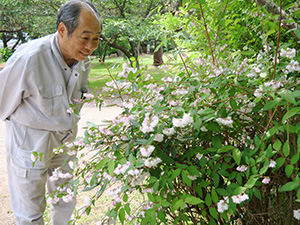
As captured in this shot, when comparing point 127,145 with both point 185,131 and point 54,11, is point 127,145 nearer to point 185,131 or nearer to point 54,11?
point 185,131

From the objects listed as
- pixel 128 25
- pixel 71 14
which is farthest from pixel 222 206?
pixel 128 25

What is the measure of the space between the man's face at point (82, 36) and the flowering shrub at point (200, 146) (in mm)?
499

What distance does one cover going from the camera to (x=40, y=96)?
76.7 inches

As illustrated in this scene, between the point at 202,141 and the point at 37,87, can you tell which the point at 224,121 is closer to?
the point at 202,141

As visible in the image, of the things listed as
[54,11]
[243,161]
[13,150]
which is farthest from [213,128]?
[54,11]

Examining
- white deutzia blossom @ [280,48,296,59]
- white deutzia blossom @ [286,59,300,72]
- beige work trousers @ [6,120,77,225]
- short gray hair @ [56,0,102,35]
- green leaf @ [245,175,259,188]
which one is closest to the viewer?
green leaf @ [245,175,259,188]

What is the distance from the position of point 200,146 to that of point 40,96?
3.82ft

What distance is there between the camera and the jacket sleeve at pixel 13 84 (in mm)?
1896

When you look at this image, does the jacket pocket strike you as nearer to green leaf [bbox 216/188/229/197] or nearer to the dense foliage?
the dense foliage

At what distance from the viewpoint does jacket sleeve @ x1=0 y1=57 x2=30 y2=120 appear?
6.22ft

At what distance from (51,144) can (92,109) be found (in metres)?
6.81

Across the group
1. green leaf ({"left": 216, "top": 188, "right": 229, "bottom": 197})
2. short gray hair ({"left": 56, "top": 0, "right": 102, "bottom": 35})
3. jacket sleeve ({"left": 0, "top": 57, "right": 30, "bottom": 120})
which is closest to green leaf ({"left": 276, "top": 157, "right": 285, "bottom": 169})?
green leaf ({"left": 216, "top": 188, "right": 229, "bottom": 197})

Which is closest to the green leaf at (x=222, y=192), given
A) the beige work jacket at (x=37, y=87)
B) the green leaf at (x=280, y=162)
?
the green leaf at (x=280, y=162)

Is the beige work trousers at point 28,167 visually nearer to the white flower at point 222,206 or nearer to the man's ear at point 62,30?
the man's ear at point 62,30
